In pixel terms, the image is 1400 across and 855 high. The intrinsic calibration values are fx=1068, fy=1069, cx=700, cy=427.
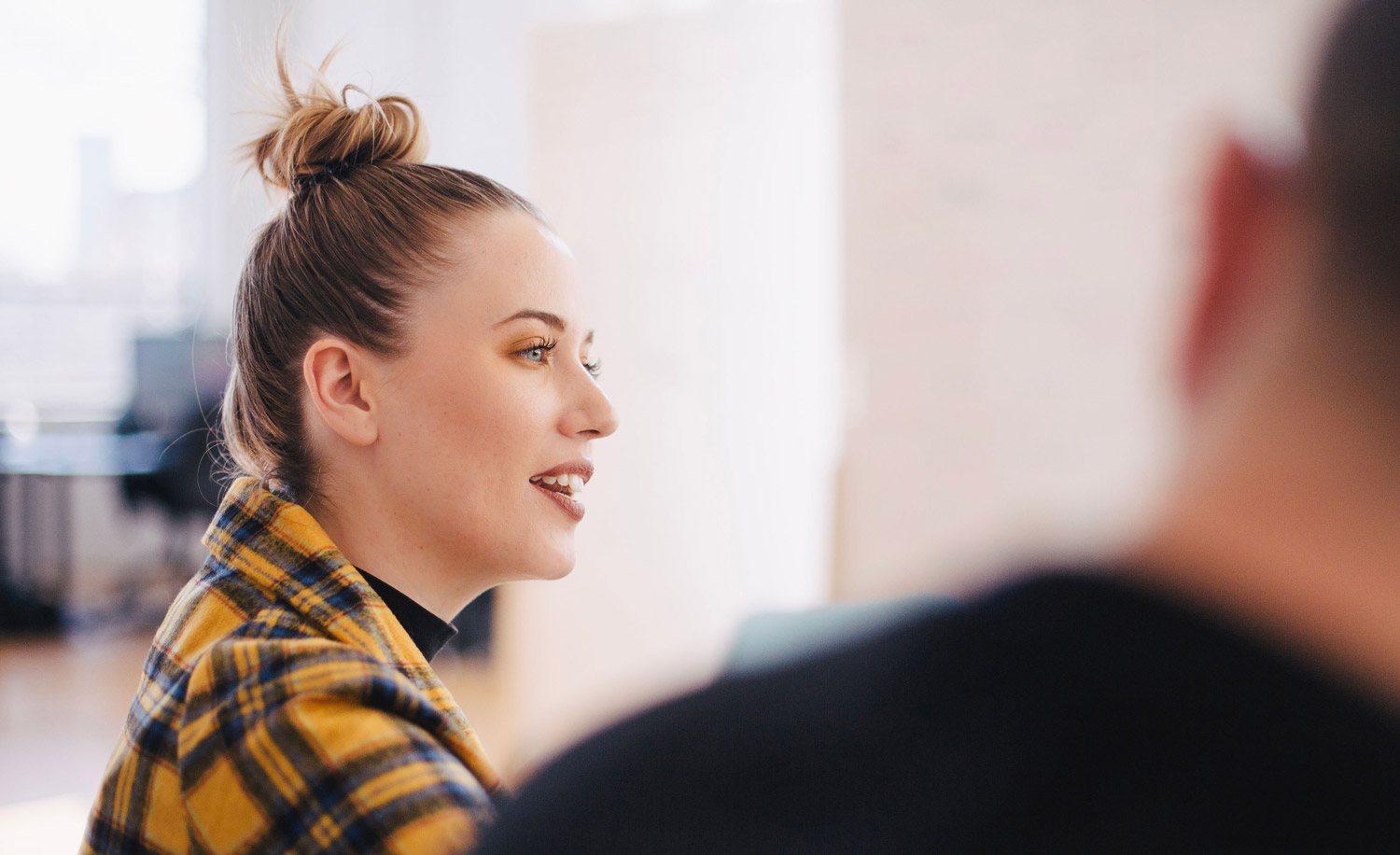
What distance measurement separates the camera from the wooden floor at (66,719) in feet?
8.42

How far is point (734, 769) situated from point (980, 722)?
0.24 feet

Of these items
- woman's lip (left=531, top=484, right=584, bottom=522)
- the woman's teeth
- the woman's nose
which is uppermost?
the woman's nose

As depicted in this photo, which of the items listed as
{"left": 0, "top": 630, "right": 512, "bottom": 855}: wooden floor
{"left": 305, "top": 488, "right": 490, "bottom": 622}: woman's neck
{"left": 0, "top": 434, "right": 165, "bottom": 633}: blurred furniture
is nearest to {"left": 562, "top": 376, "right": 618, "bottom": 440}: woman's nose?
{"left": 305, "top": 488, "right": 490, "bottom": 622}: woman's neck

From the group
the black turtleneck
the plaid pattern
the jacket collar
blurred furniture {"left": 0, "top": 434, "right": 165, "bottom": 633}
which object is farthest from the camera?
blurred furniture {"left": 0, "top": 434, "right": 165, "bottom": 633}

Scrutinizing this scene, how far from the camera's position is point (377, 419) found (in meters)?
1.03

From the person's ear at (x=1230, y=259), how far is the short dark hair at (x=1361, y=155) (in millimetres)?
14

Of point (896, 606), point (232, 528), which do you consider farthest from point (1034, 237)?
point (232, 528)

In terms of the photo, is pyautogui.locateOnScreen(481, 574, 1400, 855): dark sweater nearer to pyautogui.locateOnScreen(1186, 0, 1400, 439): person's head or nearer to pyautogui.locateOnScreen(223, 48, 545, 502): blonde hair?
pyautogui.locateOnScreen(1186, 0, 1400, 439): person's head

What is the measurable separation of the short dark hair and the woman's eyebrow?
0.82 meters

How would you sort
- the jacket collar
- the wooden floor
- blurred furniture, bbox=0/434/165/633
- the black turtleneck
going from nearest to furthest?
1. the jacket collar
2. the black turtleneck
3. the wooden floor
4. blurred furniture, bbox=0/434/165/633

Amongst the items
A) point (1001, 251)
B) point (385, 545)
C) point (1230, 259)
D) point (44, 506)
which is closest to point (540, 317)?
point (385, 545)

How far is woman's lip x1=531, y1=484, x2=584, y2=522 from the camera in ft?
3.48

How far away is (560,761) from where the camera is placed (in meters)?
Answer: 0.34

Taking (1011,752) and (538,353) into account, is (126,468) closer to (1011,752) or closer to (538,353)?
(538,353)
